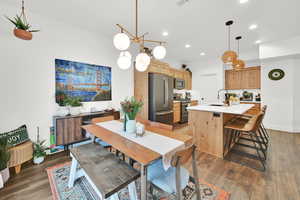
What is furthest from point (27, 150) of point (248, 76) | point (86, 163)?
point (248, 76)

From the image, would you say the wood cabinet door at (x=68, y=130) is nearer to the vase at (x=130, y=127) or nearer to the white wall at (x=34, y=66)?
the white wall at (x=34, y=66)

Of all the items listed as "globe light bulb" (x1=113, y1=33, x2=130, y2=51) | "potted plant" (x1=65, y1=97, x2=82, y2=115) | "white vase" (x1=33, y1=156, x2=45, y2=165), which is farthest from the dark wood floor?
"globe light bulb" (x1=113, y1=33, x2=130, y2=51)

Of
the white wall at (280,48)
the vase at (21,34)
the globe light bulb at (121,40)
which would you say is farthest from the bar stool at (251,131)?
the vase at (21,34)

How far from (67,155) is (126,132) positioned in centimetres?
181

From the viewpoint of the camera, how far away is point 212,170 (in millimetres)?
2041

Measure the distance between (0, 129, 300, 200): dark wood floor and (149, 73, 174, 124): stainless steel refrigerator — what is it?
5.26 feet

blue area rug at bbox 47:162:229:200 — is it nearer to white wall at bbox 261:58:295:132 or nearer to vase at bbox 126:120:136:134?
vase at bbox 126:120:136:134

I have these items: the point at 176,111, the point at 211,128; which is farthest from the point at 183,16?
the point at 176,111

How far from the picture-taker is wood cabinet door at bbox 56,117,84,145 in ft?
7.79

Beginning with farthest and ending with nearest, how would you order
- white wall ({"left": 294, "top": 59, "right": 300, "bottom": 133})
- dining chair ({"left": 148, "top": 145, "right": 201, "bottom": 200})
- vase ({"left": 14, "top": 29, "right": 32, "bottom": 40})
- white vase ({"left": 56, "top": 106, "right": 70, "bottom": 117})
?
white wall ({"left": 294, "top": 59, "right": 300, "bottom": 133}) < white vase ({"left": 56, "top": 106, "right": 70, "bottom": 117}) < vase ({"left": 14, "top": 29, "right": 32, "bottom": 40}) < dining chair ({"left": 148, "top": 145, "right": 201, "bottom": 200})

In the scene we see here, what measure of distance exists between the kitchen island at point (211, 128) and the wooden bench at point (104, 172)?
1.90 m

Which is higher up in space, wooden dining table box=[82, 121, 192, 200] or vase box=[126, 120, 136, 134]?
vase box=[126, 120, 136, 134]

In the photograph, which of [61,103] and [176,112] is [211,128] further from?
[61,103]

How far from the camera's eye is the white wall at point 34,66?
2.08m
